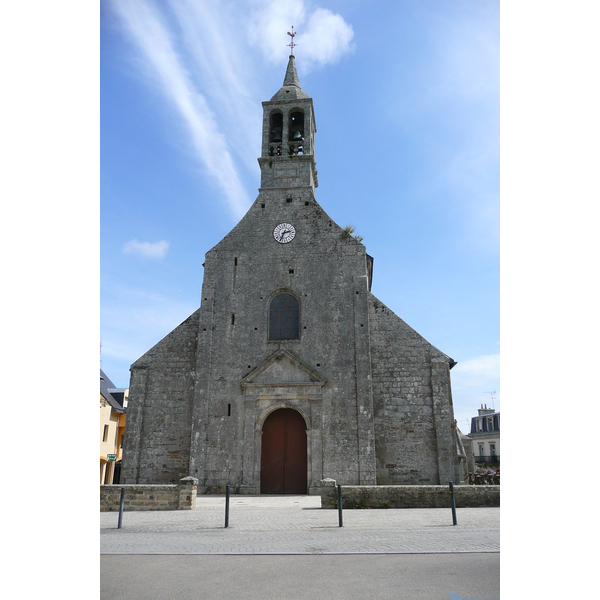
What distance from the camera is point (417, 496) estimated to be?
1076cm

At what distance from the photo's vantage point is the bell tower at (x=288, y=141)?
19.7 m

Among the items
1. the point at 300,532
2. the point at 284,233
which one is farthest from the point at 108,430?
the point at 300,532

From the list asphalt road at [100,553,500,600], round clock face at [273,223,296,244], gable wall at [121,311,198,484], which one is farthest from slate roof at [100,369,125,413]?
asphalt road at [100,553,500,600]

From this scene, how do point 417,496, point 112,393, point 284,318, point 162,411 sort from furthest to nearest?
point 112,393, point 284,318, point 162,411, point 417,496

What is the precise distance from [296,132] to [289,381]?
10833mm

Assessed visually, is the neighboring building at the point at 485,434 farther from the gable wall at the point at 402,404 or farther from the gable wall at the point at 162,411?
the gable wall at the point at 162,411

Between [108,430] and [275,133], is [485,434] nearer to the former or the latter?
[108,430]

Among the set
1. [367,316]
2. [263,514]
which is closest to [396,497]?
[263,514]

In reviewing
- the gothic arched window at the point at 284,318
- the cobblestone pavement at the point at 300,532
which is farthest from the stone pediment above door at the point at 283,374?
the cobblestone pavement at the point at 300,532

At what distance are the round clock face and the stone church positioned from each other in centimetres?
4

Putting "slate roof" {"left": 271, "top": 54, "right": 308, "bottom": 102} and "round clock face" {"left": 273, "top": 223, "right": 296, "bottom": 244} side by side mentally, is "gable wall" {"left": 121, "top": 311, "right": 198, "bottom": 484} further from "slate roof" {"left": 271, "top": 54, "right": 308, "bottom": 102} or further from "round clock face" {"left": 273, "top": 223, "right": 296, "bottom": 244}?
"slate roof" {"left": 271, "top": 54, "right": 308, "bottom": 102}

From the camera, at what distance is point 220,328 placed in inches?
695

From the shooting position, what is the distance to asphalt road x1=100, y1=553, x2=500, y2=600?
4.05m

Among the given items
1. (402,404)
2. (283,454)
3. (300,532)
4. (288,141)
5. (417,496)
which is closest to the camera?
(300,532)
